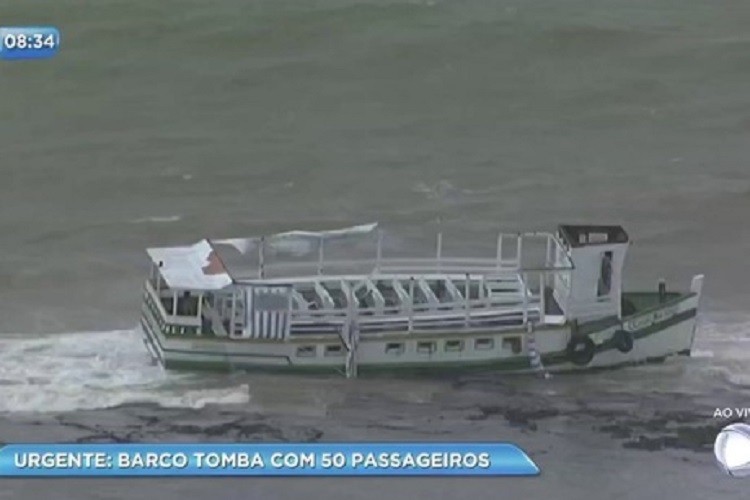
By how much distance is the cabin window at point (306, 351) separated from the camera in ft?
147

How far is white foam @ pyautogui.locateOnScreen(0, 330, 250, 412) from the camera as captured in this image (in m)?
41.5

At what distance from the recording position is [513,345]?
45219 mm

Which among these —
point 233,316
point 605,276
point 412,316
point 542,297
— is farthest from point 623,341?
point 233,316

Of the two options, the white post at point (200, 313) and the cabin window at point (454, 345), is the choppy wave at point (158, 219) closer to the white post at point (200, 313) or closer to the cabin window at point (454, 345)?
the white post at point (200, 313)

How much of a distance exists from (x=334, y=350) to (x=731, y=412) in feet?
29.5

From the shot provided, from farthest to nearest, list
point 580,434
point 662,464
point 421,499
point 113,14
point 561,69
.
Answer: point 113,14 → point 561,69 → point 580,434 → point 662,464 → point 421,499

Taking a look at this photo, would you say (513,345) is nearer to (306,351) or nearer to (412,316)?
(412,316)

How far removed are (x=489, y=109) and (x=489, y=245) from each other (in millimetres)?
14161

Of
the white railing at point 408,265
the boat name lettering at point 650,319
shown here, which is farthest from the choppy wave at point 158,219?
the boat name lettering at point 650,319

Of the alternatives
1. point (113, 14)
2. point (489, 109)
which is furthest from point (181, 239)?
point (113, 14)

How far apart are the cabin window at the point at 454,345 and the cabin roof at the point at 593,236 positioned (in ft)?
10.9

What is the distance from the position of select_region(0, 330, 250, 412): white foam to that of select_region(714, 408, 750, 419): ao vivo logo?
30.9 ft

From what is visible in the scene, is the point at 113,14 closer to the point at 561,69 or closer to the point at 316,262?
the point at 561,69

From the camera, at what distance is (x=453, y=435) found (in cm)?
4022
